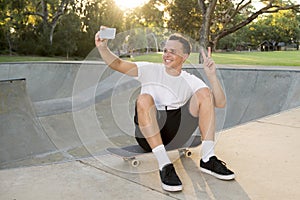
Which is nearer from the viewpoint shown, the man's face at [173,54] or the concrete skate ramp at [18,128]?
the man's face at [173,54]

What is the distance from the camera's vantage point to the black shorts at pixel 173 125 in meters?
2.53

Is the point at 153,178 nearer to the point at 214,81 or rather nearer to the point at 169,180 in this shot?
the point at 169,180

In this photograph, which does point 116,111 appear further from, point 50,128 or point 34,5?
point 34,5

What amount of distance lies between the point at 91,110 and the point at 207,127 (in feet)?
5.30

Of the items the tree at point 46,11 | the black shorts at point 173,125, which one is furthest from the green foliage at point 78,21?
the black shorts at point 173,125

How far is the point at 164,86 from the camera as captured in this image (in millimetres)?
2498

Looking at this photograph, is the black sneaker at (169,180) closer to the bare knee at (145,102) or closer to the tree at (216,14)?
the bare knee at (145,102)

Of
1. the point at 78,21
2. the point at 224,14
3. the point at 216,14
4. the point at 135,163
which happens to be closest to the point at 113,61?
the point at 135,163

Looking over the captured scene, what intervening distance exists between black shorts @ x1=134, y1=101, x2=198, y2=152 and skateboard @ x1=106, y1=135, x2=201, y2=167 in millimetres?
87

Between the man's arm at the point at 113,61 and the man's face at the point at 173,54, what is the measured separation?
241 millimetres

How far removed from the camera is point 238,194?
88.4 inches

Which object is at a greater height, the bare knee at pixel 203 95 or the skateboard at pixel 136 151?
the bare knee at pixel 203 95

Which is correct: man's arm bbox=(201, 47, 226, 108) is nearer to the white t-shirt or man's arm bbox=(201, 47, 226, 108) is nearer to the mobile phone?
the white t-shirt

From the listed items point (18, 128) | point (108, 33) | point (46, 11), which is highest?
point (46, 11)
